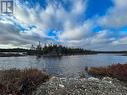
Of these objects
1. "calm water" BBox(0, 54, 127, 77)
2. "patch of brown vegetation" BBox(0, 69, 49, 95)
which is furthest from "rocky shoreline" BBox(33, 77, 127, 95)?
"calm water" BBox(0, 54, 127, 77)

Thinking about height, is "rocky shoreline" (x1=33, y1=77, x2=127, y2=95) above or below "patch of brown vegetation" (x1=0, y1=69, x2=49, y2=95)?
below

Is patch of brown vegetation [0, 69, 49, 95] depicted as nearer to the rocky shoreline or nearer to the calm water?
the rocky shoreline

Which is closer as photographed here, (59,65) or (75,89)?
(75,89)

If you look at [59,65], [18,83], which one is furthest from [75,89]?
[59,65]

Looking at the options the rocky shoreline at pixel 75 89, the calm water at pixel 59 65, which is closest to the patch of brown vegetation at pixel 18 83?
the rocky shoreline at pixel 75 89

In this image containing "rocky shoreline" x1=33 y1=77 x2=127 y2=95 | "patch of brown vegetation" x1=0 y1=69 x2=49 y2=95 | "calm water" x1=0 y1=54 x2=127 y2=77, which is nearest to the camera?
"patch of brown vegetation" x1=0 y1=69 x2=49 y2=95

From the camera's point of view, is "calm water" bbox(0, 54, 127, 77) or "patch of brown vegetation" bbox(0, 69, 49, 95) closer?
"patch of brown vegetation" bbox(0, 69, 49, 95)

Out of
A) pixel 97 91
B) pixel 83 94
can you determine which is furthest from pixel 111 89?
pixel 83 94

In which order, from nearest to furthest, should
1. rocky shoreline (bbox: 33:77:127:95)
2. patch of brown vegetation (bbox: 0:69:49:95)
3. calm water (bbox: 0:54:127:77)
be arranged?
1. patch of brown vegetation (bbox: 0:69:49:95)
2. rocky shoreline (bbox: 33:77:127:95)
3. calm water (bbox: 0:54:127:77)

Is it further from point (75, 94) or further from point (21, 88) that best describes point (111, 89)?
point (21, 88)

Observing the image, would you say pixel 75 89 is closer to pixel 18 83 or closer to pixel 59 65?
pixel 18 83

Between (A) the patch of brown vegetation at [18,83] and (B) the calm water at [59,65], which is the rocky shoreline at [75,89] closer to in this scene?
(A) the patch of brown vegetation at [18,83]

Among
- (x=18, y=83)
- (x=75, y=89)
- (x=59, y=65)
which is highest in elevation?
(x=18, y=83)

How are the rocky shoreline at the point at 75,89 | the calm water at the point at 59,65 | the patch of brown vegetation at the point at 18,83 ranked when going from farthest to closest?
1. the calm water at the point at 59,65
2. the rocky shoreline at the point at 75,89
3. the patch of brown vegetation at the point at 18,83
